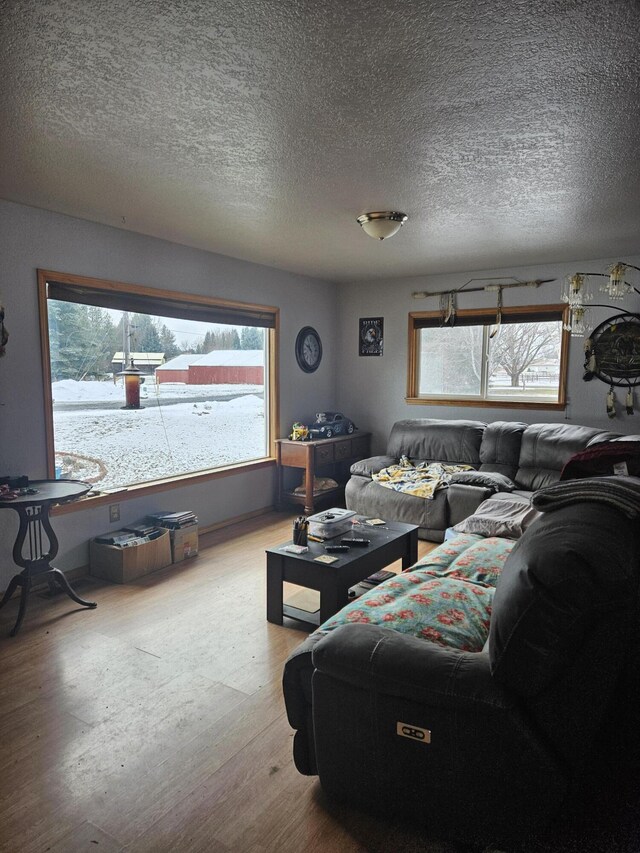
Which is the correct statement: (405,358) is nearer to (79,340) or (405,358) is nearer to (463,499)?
(463,499)

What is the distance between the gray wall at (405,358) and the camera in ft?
16.5

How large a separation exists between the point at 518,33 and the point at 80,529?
365 cm

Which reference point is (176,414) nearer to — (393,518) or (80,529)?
(80,529)

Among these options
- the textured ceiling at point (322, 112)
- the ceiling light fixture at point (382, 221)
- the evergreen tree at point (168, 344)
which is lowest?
the evergreen tree at point (168, 344)

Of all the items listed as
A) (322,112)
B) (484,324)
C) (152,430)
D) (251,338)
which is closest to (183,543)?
(152,430)

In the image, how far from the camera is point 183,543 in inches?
163

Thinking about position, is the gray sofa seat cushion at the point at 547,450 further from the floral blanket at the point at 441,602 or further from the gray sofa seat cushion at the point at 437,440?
the floral blanket at the point at 441,602

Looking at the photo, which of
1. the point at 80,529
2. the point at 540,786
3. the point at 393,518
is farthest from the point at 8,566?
the point at 540,786

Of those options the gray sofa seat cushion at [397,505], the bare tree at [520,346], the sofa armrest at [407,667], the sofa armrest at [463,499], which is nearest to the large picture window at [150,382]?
the gray sofa seat cushion at [397,505]

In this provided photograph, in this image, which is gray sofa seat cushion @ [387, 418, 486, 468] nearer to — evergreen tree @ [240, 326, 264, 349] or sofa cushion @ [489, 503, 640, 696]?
evergreen tree @ [240, 326, 264, 349]

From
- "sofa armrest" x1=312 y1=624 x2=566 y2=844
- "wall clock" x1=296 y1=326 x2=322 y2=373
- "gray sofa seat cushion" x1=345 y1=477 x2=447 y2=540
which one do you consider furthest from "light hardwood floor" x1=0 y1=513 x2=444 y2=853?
"wall clock" x1=296 y1=326 x2=322 y2=373

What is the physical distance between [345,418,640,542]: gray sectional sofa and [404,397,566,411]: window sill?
0.83 ft

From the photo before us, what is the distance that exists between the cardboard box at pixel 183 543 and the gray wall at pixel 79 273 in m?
0.39

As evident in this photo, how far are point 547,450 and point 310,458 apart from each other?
212 centimetres
